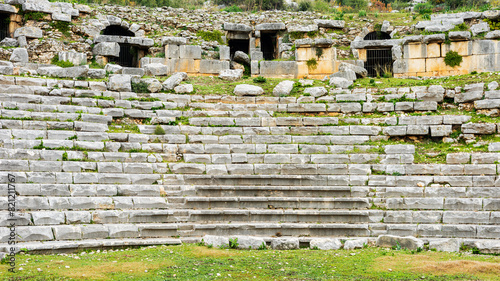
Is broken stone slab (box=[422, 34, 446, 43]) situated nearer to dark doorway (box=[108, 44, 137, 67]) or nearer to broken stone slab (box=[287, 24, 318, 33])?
broken stone slab (box=[287, 24, 318, 33])

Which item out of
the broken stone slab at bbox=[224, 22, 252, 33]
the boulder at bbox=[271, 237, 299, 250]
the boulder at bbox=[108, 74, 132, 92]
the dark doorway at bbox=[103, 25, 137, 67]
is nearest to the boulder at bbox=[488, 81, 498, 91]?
the boulder at bbox=[271, 237, 299, 250]

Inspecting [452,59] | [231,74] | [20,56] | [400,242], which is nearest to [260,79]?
[231,74]

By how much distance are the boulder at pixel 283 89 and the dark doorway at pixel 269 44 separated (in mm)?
6742

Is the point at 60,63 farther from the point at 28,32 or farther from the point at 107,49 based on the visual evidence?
the point at 28,32

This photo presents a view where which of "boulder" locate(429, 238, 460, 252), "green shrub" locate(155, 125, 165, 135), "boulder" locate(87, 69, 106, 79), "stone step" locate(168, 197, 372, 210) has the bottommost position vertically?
"boulder" locate(429, 238, 460, 252)

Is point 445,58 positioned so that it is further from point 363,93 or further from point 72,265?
point 72,265

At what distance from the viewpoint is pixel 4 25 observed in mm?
22625

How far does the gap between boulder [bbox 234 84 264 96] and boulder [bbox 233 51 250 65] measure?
4136 millimetres

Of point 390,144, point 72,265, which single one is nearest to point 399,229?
point 390,144

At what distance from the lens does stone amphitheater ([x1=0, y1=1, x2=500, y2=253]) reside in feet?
37.2

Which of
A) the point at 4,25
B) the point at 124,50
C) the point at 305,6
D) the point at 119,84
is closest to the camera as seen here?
the point at 119,84

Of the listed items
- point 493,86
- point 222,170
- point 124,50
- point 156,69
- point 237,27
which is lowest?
point 222,170

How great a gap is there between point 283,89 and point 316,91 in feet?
4.06

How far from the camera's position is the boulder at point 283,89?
18.5m
